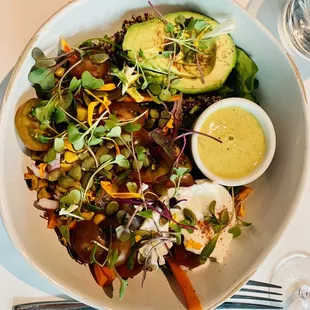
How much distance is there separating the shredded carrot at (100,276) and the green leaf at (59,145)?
25 cm

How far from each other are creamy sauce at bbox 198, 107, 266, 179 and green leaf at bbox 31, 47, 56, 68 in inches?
13.4

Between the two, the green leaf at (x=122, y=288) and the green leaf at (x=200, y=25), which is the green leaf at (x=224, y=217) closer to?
the green leaf at (x=122, y=288)

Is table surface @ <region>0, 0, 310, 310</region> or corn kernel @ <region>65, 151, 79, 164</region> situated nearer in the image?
corn kernel @ <region>65, 151, 79, 164</region>

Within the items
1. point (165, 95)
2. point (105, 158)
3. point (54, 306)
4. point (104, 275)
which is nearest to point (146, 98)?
point (165, 95)

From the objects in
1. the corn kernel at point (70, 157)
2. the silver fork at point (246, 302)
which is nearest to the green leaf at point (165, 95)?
the corn kernel at point (70, 157)

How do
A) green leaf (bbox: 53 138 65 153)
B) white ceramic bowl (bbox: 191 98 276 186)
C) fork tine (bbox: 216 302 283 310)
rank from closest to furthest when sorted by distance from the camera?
1. green leaf (bbox: 53 138 65 153)
2. white ceramic bowl (bbox: 191 98 276 186)
3. fork tine (bbox: 216 302 283 310)

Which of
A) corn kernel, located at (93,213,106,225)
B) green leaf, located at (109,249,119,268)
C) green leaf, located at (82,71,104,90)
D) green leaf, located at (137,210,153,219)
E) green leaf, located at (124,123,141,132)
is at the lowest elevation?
green leaf, located at (109,249,119,268)

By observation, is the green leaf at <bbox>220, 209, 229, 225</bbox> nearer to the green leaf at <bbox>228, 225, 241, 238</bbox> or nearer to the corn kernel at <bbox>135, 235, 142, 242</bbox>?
the green leaf at <bbox>228, 225, 241, 238</bbox>

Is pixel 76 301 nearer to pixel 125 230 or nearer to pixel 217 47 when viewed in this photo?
pixel 125 230

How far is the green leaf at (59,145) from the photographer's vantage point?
1.30 m

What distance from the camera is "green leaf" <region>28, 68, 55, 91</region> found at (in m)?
1.31

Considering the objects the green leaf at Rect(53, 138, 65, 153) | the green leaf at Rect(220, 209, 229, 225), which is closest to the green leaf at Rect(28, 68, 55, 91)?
the green leaf at Rect(53, 138, 65, 153)

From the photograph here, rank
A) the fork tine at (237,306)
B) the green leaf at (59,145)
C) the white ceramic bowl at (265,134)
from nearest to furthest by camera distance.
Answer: the green leaf at (59,145), the white ceramic bowl at (265,134), the fork tine at (237,306)

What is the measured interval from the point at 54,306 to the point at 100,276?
6.2 inches
